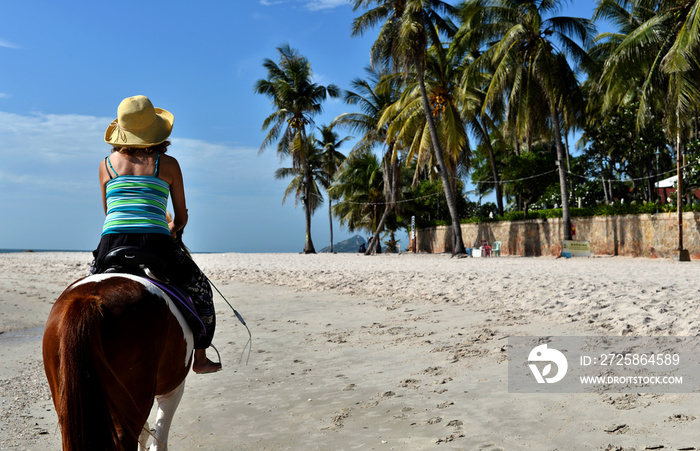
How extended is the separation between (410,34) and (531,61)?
585 centimetres

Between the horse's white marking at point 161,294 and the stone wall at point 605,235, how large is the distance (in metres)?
20.6

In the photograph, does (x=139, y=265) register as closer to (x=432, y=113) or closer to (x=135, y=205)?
(x=135, y=205)

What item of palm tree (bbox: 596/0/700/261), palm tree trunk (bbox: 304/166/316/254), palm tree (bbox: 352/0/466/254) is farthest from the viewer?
palm tree trunk (bbox: 304/166/316/254)

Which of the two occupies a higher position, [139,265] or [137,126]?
[137,126]

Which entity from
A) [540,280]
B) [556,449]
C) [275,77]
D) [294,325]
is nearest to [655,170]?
[275,77]

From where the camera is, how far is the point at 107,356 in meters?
2.21

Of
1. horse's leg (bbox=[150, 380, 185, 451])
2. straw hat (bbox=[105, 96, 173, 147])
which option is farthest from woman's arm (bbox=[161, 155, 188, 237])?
horse's leg (bbox=[150, 380, 185, 451])

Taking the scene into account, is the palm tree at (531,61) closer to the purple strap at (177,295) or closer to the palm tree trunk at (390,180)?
the palm tree trunk at (390,180)

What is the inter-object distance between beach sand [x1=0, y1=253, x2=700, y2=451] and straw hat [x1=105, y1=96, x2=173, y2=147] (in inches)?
84.5

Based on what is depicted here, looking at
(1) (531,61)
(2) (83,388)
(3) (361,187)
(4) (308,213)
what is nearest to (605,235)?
(1) (531,61)

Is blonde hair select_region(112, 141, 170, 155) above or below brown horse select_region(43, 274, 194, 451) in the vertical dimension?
above

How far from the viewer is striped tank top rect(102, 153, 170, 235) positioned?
284 centimetres

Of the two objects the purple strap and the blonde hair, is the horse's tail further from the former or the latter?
the blonde hair

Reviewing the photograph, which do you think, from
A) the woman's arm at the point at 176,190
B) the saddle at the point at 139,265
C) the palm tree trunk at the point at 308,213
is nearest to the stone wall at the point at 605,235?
the palm tree trunk at the point at 308,213
